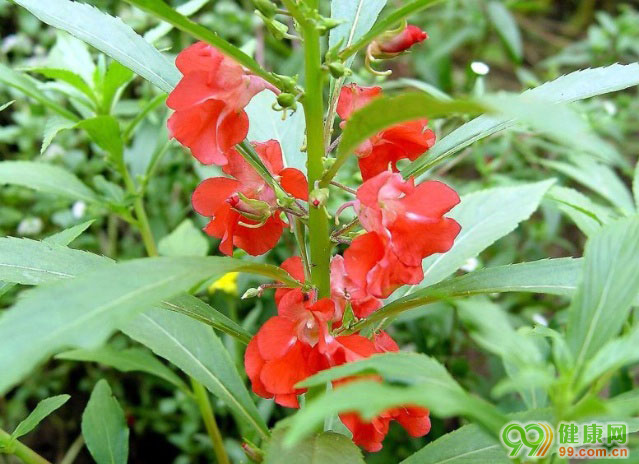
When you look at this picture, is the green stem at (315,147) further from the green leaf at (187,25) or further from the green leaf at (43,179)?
the green leaf at (43,179)

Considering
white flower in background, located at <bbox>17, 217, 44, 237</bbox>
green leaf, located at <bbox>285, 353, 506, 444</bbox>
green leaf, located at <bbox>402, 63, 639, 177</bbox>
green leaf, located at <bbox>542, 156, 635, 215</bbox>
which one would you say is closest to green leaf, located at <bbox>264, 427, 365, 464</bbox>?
green leaf, located at <bbox>285, 353, 506, 444</bbox>

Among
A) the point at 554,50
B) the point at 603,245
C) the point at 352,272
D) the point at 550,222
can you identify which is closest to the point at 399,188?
the point at 352,272

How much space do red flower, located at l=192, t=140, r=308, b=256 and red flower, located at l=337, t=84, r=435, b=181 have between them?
0.32ft

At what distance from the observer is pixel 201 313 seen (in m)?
0.89

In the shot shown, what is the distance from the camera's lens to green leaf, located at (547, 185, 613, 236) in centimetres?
113

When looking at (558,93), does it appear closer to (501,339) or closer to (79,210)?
(501,339)

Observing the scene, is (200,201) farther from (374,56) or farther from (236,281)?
(236,281)

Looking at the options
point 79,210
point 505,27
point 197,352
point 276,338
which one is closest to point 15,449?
point 197,352

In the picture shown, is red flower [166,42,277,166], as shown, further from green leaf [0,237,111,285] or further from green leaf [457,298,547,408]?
green leaf [457,298,547,408]

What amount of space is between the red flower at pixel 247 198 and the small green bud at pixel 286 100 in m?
0.10

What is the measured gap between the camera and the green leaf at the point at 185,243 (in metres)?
1.39

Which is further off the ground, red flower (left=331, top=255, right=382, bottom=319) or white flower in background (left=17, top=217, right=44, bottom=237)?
white flower in background (left=17, top=217, right=44, bottom=237)

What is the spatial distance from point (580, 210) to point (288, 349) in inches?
22.6

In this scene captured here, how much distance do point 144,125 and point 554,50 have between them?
238cm
